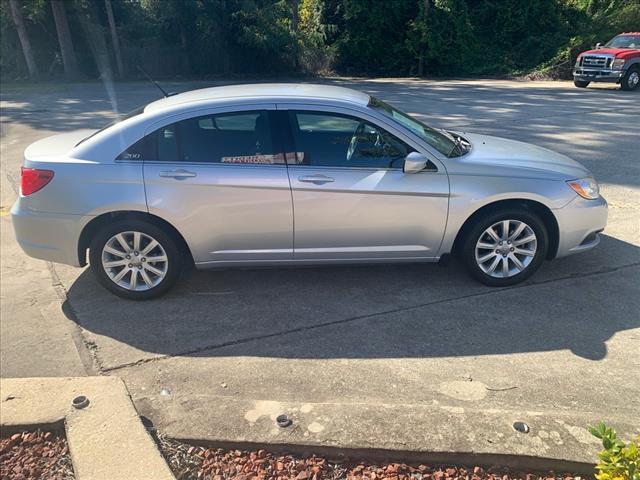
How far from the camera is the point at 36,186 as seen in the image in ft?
13.5

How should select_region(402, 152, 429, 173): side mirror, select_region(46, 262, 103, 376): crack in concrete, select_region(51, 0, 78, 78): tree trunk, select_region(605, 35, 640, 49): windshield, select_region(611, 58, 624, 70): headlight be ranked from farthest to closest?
select_region(51, 0, 78, 78): tree trunk < select_region(605, 35, 640, 49): windshield < select_region(611, 58, 624, 70): headlight < select_region(402, 152, 429, 173): side mirror < select_region(46, 262, 103, 376): crack in concrete

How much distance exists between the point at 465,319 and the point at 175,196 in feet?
7.79

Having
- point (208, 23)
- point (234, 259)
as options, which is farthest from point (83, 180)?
point (208, 23)

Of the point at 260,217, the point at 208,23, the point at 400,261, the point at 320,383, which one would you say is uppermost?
the point at 208,23

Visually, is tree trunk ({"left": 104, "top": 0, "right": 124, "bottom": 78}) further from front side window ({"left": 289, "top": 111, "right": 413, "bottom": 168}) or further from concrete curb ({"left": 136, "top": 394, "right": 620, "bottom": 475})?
concrete curb ({"left": 136, "top": 394, "right": 620, "bottom": 475})

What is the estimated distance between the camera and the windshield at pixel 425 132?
428 centimetres

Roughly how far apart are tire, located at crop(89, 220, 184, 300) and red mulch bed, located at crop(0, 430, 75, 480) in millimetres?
1580

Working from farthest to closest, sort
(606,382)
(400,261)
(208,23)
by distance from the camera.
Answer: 1. (208,23)
2. (400,261)
3. (606,382)

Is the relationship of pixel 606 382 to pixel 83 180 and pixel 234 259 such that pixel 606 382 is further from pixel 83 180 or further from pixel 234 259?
pixel 83 180

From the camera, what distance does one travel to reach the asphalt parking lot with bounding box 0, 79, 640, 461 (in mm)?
2775

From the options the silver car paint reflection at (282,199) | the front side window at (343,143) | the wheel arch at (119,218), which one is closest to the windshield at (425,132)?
the silver car paint reflection at (282,199)

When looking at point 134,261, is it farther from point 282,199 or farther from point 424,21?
point 424,21

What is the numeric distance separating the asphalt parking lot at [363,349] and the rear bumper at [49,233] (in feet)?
1.49

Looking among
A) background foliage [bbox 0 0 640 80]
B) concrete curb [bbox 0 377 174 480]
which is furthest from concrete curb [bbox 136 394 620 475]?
background foliage [bbox 0 0 640 80]
